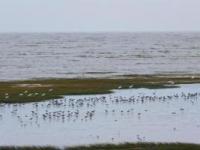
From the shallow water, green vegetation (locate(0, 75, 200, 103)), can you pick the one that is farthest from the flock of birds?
green vegetation (locate(0, 75, 200, 103))

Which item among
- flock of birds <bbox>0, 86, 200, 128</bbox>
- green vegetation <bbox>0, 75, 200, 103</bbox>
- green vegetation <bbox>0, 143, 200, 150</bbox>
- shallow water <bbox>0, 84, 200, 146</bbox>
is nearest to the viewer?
green vegetation <bbox>0, 143, 200, 150</bbox>

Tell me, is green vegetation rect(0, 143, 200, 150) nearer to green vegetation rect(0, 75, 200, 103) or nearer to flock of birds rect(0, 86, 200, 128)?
flock of birds rect(0, 86, 200, 128)

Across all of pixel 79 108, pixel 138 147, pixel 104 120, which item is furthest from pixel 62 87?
pixel 138 147

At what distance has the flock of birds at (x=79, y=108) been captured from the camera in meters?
34.8

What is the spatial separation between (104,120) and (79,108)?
4.50m

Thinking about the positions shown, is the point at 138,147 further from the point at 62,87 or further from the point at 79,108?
the point at 62,87

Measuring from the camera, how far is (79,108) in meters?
38.4

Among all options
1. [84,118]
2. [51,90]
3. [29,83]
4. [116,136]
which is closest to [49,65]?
[29,83]

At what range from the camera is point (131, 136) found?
29469 millimetres

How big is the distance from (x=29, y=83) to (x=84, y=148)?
31.1 metres

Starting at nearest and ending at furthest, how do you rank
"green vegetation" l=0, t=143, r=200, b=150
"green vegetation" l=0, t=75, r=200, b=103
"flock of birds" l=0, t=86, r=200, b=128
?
"green vegetation" l=0, t=143, r=200, b=150, "flock of birds" l=0, t=86, r=200, b=128, "green vegetation" l=0, t=75, r=200, b=103

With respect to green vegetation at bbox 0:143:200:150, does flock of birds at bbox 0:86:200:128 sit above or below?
below

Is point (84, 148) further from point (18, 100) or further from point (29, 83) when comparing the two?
point (29, 83)

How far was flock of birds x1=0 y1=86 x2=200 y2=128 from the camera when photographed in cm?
3475
